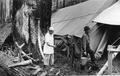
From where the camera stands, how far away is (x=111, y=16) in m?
10.5

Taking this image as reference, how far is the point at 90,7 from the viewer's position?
1248 centimetres

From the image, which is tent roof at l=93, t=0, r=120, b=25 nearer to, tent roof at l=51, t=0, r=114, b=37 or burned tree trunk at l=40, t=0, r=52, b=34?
tent roof at l=51, t=0, r=114, b=37

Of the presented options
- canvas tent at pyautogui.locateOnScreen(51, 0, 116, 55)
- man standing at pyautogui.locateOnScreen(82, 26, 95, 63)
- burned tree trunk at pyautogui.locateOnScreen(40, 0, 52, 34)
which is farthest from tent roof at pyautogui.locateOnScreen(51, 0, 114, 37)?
burned tree trunk at pyautogui.locateOnScreen(40, 0, 52, 34)

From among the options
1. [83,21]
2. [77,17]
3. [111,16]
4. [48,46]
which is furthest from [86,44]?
[77,17]

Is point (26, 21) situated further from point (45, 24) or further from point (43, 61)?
point (43, 61)

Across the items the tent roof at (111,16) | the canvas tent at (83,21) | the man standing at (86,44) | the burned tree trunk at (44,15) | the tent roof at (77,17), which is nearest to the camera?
the man standing at (86,44)

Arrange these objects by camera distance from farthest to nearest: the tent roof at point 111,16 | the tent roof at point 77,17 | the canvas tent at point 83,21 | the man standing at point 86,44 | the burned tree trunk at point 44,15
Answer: the tent roof at point 77,17 < the canvas tent at point 83,21 < the burned tree trunk at point 44,15 < the tent roof at point 111,16 < the man standing at point 86,44

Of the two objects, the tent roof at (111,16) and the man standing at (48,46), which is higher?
the tent roof at (111,16)

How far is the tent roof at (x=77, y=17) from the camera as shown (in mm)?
11181

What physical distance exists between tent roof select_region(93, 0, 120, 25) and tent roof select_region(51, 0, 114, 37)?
0.45m

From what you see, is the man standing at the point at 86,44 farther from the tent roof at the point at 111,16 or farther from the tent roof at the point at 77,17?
the tent roof at the point at 111,16

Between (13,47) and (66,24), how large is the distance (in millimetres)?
2393

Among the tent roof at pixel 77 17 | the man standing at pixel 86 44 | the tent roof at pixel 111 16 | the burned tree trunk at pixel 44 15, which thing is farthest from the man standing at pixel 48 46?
the tent roof at pixel 111 16

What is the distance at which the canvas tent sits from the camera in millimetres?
10828
